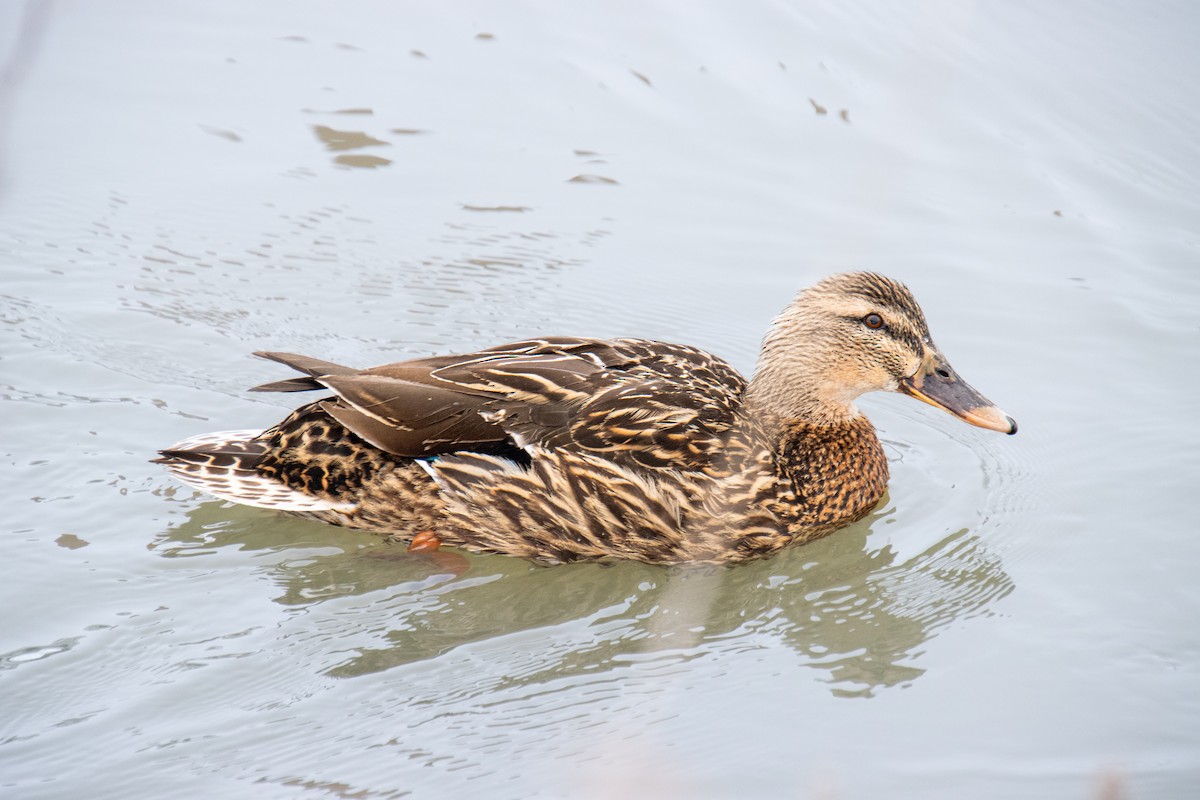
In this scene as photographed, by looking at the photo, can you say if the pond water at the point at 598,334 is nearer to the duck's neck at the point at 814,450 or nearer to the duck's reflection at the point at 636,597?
the duck's reflection at the point at 636,597

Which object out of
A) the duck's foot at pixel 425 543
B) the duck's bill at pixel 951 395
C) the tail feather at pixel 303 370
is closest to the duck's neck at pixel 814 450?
→ the duck's bill at pixel 951 395

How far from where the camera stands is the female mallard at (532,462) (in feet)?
19.6

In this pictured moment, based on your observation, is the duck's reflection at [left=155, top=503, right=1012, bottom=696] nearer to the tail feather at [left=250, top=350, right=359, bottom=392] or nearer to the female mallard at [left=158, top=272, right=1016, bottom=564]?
the female mallard at [left=158, top=272, right=1016, bottom=564]

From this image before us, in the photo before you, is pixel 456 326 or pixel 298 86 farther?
pixel 298 86

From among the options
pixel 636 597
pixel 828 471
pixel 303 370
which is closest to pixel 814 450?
pixel 828 471

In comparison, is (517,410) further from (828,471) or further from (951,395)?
(951,395)

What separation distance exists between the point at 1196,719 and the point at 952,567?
4.43 ft

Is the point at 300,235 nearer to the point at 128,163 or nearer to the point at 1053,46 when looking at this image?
the point at 128,163

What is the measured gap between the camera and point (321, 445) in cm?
612

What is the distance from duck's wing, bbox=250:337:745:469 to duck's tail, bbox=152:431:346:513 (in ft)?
1.16

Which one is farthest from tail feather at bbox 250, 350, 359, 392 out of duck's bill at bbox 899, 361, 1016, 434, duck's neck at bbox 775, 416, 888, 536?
duck's bill at bbox 899, 361, 1016, 434

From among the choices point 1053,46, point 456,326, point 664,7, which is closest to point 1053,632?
point 456,326

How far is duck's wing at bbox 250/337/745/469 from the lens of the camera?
5949 millimetres

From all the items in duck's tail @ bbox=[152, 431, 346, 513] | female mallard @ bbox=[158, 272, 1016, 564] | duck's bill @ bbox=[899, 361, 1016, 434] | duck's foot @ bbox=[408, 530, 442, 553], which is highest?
duck's bill @ bbox=[899, 361, 1016, 434]
